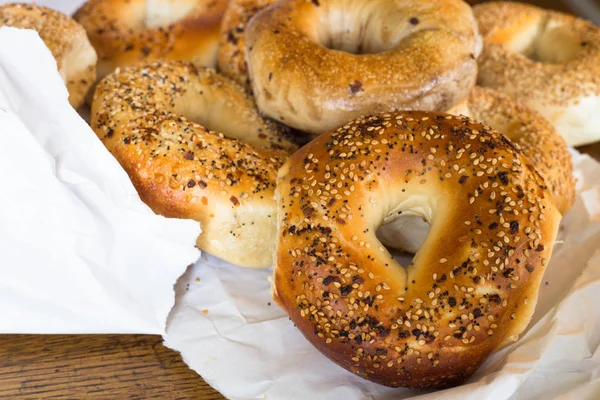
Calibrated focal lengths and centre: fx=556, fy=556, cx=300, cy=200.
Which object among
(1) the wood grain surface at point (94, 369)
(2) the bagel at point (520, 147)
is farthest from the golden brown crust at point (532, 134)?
(1) the wood grain surface at point (94, 369)

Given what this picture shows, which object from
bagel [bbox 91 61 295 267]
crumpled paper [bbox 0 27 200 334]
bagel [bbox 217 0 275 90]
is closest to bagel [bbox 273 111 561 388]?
bagel [bbox 91 61 295 267]

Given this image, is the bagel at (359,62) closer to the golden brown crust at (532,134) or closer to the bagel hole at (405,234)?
the golden brown crust at (532,134)

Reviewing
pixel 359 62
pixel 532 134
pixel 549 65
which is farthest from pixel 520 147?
pixel 549 65

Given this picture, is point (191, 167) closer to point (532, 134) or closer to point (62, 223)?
point (62, 223)

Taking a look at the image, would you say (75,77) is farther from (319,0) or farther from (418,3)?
(418,3)

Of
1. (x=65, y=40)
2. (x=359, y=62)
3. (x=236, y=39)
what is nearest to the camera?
(x=359, y=62)

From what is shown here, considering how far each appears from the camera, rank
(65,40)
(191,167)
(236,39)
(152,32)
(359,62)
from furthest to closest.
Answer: (152,32) < (236,39) < (65,40) < (359,62) < (191,167)
